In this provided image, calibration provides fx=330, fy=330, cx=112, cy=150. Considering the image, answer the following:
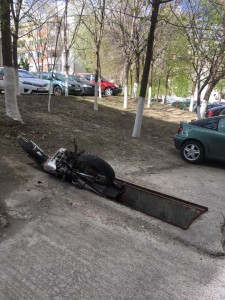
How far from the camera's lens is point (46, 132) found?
8.91 metres

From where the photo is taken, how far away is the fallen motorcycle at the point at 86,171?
5.55 meters

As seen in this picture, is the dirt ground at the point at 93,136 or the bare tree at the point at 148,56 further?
the bare tree at the point at 148,56

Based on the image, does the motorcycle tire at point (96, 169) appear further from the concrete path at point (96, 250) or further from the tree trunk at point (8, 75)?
the tree trunk at point (8, 75)

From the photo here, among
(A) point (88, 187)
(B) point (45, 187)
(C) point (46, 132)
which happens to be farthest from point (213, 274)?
(C) point (46, 132)

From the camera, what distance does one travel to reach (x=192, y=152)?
344 inches

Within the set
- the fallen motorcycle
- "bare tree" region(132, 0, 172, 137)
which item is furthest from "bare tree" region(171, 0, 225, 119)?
the fallen motorcycle

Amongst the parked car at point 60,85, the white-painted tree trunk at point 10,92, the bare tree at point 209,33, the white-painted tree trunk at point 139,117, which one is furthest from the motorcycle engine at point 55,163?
the parked car at point 60,85

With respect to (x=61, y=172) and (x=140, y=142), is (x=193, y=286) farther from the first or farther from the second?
(x=140, y=142)

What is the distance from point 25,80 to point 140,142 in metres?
9.52

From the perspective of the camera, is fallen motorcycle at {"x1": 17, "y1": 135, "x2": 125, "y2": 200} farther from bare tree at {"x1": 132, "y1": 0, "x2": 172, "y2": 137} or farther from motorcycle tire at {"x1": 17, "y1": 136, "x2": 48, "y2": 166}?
bare tree at {"x1": 132, "y1": 0, "x2": 172, "y2": 137}

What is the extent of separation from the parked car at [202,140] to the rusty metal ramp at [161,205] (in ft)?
9.98

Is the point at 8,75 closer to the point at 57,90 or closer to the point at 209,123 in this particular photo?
the point at 209,123

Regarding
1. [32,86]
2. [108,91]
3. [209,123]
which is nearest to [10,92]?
[209,123]

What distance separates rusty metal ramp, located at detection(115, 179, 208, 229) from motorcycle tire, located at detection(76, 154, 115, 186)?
475 millimetres
